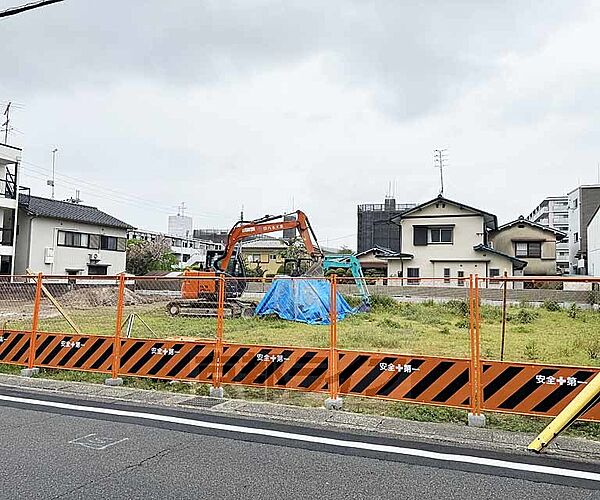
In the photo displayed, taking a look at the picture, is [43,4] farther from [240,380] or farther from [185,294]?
[185,294]

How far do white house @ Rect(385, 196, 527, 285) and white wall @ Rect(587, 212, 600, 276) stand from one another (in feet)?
19.3

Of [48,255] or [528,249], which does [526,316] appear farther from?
[48,255]

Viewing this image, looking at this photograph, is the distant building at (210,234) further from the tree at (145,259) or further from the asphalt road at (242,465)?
the asphalt road at (242,465)

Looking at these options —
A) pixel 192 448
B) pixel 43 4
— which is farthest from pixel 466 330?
pixel 43 4

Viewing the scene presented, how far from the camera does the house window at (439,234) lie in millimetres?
32594

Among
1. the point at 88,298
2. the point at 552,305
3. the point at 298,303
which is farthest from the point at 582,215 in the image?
the point at 88,298

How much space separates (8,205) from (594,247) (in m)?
37.0

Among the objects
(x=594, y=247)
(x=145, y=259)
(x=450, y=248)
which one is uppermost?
(x=594, y=247)

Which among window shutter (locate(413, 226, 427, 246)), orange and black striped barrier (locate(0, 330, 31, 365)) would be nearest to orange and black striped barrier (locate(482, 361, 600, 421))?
orange and black striped barrier (locate(0, 330, 31, 365))

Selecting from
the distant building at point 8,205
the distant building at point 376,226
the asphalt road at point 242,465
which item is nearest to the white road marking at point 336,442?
the asphalt road at point 242,465

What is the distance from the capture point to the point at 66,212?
33.6m

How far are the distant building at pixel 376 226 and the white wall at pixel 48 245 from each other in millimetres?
30527

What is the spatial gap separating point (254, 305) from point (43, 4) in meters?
13.8

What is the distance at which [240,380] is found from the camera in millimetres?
6961
